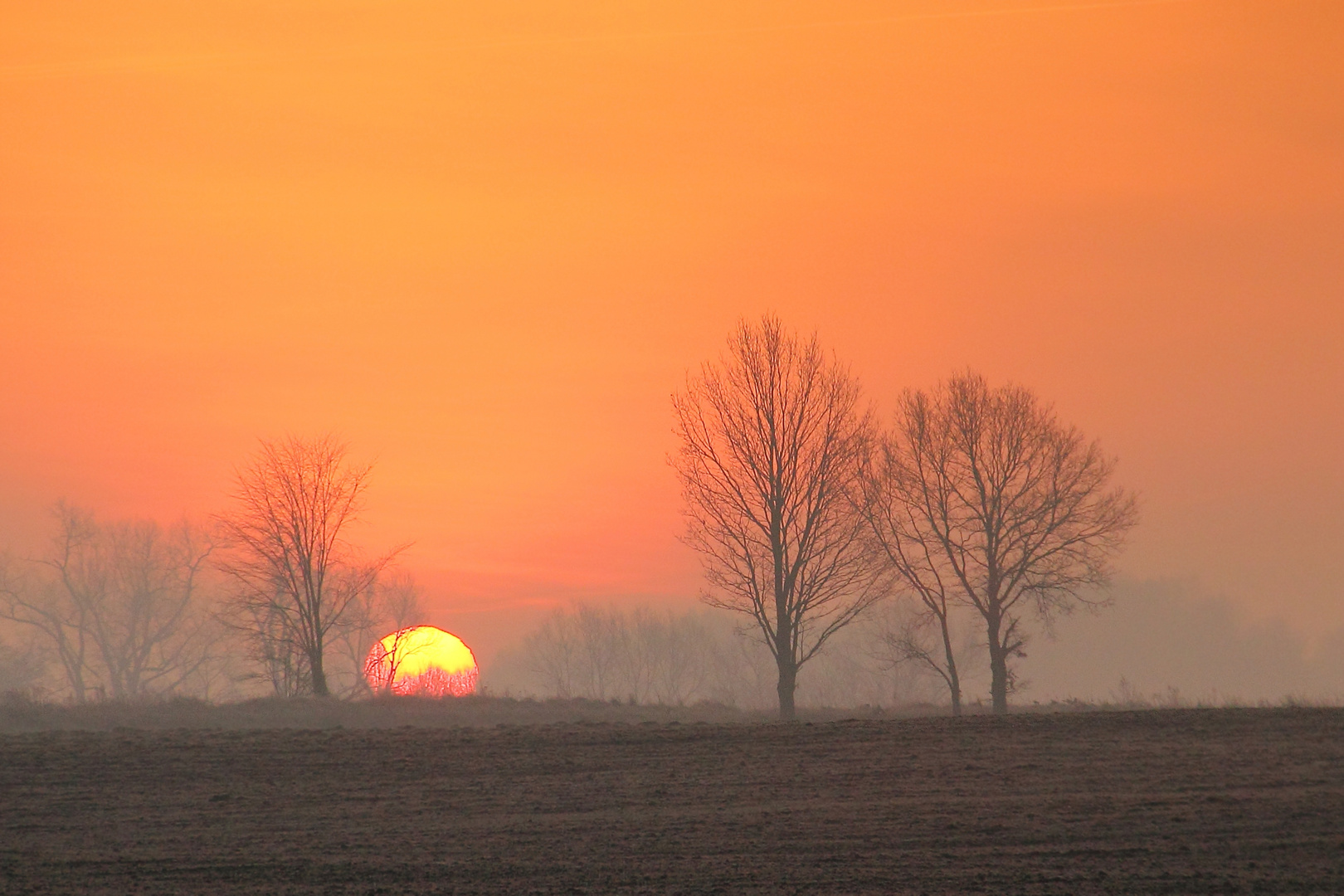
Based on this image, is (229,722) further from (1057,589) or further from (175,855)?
(1057,589)

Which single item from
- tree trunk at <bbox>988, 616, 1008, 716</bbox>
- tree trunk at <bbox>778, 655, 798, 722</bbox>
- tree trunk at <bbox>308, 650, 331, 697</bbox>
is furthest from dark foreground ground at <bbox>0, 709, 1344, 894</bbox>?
tree trunk at <bbox>308, 650, 331, 697</bbox>

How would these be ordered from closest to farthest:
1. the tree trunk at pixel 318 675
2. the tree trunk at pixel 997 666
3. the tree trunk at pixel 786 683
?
1. the tree trunk at pixel 786 683
2. the tree trunk at pixel 997 666
3. the tree trunk at pixel 318 675

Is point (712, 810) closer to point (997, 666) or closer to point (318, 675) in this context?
point (997, 666)

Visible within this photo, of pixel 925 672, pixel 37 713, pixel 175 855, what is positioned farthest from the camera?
pixel 925 672

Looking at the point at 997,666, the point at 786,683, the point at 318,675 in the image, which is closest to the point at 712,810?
the point at 786,683

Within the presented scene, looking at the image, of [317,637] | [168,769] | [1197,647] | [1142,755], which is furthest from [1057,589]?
[1197,647]

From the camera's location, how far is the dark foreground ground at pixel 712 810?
1019 cm

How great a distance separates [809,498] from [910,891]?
66.9ft

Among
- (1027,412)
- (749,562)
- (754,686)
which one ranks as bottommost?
(754,686)

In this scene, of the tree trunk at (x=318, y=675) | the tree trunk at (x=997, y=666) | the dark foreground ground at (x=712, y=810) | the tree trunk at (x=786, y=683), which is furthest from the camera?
the tree trunk at (x=318, y=675)

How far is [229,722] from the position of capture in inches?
965

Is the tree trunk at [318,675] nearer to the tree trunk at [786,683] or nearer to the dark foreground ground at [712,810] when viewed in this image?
the tree trunk at [786,683]

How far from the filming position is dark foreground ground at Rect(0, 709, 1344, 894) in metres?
10.2

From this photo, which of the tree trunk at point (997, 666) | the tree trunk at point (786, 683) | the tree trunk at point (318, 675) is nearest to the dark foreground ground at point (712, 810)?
the tree trunk at point (786, 683)
